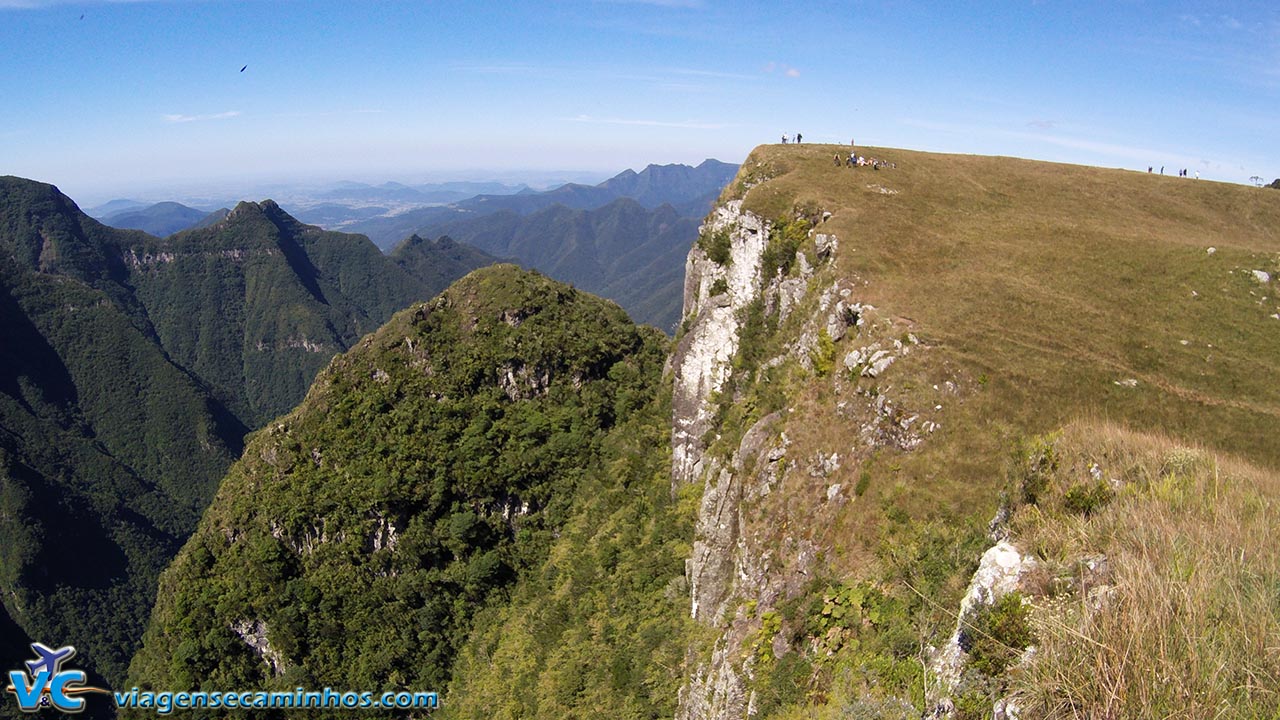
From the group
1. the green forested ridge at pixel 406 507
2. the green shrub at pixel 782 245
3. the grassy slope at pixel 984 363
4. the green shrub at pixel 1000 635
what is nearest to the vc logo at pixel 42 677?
the green forested ridge at pixel 406 507

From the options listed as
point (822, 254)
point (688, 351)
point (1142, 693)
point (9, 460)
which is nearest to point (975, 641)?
point (1142, 693)

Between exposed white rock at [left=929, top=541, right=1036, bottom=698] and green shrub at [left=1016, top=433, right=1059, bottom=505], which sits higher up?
green shrub at [left=1016, top=433, right=1059, bottom=505]

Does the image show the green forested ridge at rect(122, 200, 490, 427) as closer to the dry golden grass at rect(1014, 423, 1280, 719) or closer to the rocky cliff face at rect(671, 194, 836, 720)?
the rocky cliff face at rect(671, 194, 836, 720)

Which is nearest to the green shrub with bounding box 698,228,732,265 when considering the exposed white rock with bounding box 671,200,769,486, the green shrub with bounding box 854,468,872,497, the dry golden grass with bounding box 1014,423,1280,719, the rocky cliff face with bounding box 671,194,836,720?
the rocky cliff face with bounding box 671,194,836,720

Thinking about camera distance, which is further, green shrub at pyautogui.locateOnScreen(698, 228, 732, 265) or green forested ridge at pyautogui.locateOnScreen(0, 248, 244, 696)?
green forested ridge at pyautogui.locateOnScreen(0, 248, 244, 696)

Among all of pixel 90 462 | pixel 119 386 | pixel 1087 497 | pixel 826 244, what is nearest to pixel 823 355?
pixel 826 244

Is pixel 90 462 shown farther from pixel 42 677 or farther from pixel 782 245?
pixel 782 245
